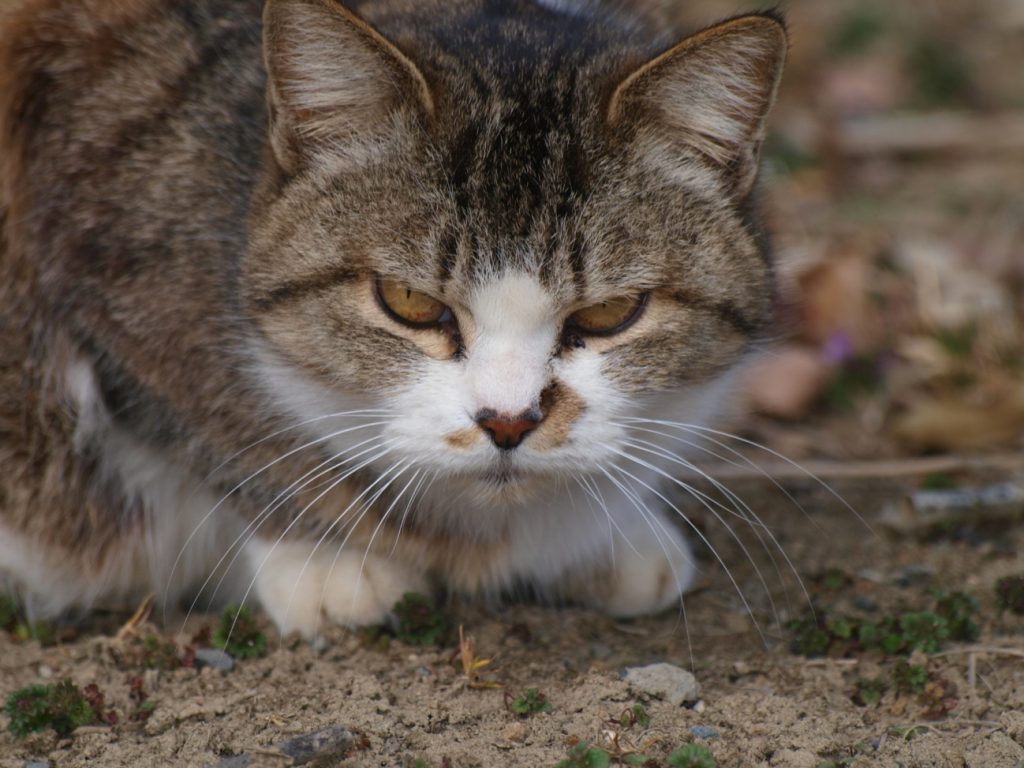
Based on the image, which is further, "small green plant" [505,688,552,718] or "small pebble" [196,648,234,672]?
"small pebble" [196,648,234,672]

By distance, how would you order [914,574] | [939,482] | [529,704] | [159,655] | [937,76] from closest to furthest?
1. [529,704]
2. [159,655]
3. [914,574]
4. [939,482]
5. [937,76]

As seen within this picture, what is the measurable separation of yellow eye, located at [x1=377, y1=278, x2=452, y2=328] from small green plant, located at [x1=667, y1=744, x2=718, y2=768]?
824 mm

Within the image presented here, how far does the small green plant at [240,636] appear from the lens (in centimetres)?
243

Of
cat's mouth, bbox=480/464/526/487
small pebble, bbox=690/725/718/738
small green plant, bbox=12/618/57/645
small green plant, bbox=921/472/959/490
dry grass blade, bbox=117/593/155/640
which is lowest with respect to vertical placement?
small pebble, bbox=690/725/718/738

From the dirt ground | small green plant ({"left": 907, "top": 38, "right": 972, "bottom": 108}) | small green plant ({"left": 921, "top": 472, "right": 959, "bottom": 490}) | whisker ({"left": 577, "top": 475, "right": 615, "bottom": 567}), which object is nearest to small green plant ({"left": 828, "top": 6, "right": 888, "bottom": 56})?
small green plant ({"left": 907, "top": 38, "right": 972, "bottom": 108})

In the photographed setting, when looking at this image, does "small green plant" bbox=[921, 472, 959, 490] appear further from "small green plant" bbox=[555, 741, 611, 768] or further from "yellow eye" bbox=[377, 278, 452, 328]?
"yellow eye" bbox=[377, 278, 452, 328]

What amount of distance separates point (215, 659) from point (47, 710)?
33cm

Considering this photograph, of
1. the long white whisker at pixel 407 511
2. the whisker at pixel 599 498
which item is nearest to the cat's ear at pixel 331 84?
the long white whisker at pixel 407 511

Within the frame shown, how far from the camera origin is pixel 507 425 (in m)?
1.97

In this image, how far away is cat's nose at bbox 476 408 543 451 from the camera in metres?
1.97

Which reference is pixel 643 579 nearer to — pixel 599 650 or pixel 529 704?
pixel 599 650

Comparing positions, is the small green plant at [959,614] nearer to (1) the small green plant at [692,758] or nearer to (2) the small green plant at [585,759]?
(1) the small green plant at [692,758]

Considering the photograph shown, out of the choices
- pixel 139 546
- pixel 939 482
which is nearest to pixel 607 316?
pixel 139 546

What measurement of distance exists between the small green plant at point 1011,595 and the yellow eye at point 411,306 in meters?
1.33
